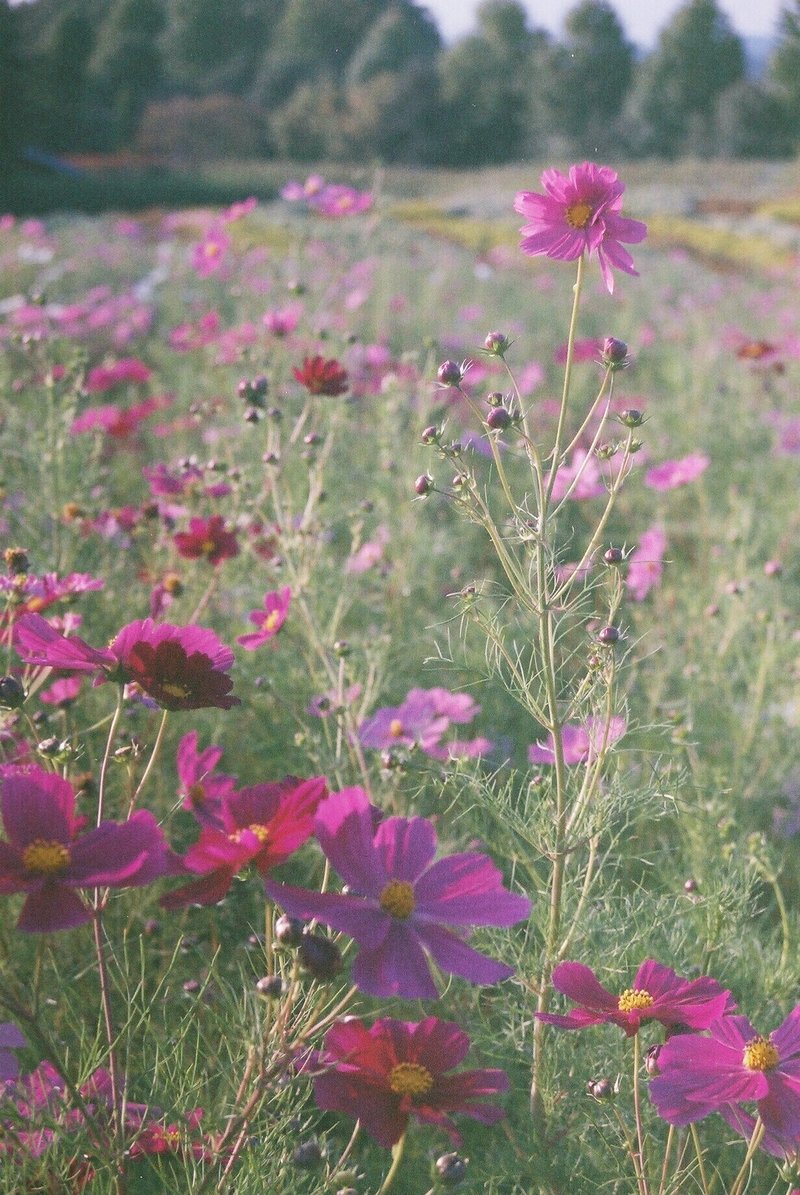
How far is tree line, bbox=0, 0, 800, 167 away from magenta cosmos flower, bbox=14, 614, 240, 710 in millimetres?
16696

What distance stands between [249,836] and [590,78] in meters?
41.8

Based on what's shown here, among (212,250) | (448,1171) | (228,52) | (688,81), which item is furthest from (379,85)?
(448,1171)

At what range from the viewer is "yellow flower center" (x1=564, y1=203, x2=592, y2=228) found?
96 centimetres

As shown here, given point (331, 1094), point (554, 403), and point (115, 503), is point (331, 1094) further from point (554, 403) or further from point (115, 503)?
point (554, 403)

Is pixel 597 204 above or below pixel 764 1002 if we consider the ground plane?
above

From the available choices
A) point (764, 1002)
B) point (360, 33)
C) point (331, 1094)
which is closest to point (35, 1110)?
point (331, 1094)

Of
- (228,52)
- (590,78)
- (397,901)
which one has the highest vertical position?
(397,901)

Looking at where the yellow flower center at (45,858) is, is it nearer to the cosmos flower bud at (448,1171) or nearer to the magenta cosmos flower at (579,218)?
the cosmos flower bud at (448,1171)

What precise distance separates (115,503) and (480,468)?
1.27 metres

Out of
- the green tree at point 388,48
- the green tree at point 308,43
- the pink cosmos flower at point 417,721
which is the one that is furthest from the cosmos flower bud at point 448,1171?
the green tree at point 388,48

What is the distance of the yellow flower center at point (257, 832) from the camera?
79 centimetres

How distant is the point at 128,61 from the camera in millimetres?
25734

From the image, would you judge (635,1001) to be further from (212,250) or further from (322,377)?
(212,250)

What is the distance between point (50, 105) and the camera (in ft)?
80.2
